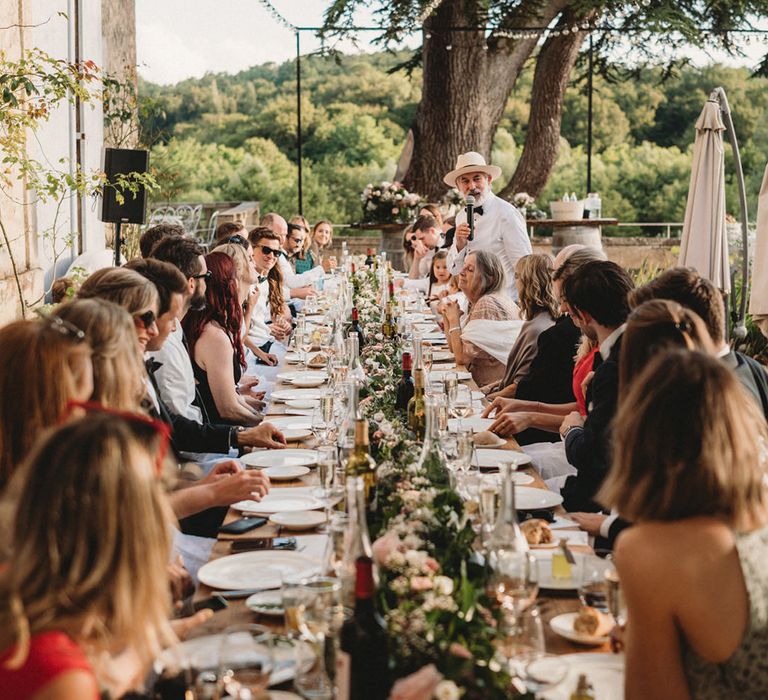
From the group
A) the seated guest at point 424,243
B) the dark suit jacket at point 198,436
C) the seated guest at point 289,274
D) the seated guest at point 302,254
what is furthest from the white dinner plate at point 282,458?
the seated guest at point 302,254

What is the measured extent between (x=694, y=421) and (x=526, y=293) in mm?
A: 2837

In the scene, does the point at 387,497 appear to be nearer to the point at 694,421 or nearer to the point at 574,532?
the point at 574,532

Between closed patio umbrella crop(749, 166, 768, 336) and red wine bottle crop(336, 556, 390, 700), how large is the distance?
444 cm

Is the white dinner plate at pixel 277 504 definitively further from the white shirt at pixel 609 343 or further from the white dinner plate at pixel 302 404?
the white dinner plate at pixel 302 404

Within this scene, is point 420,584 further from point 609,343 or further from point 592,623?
point 609,343

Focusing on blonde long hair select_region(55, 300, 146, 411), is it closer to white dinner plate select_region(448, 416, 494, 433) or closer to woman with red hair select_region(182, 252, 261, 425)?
white dinner plate select_region(448, 416, 494, 433)

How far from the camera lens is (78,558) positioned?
4.08 ft

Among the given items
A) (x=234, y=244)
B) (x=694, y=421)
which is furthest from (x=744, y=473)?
(x=234, y=244)

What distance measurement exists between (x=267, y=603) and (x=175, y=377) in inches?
77.0

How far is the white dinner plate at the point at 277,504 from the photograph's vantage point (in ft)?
8.54

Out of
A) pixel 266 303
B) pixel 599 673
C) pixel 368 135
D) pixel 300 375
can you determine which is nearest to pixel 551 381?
pixel 300 375

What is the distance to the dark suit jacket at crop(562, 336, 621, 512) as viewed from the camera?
A: 292 cm

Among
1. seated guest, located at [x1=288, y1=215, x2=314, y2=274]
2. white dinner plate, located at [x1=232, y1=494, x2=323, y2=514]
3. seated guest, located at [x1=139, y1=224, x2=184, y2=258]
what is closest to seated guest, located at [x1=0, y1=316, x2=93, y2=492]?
white dinner plate, located at [x1=232, y1=494, x2=323, y2=514]

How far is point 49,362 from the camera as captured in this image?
1865 millimetres
